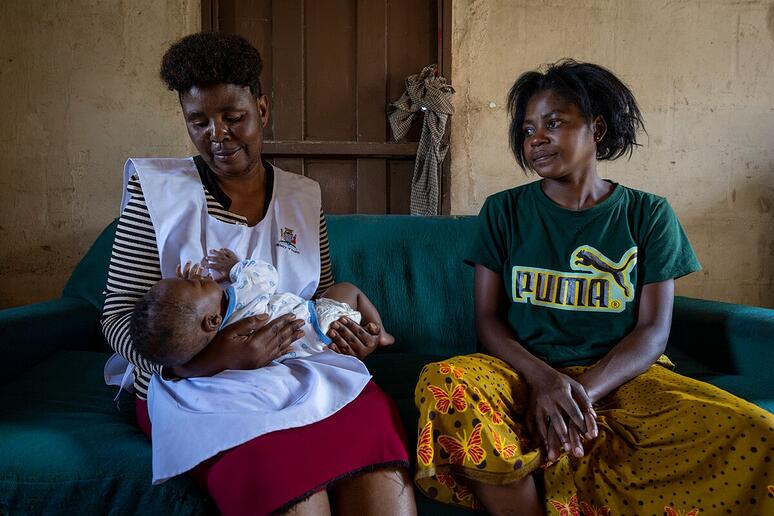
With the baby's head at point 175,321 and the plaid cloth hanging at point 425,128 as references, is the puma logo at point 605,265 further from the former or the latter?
the plaid cloth hanging at point 425,128

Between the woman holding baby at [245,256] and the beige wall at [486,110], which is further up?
the beige wall at [486,110]

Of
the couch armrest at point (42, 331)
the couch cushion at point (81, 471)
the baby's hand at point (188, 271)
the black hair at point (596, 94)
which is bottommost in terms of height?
the couch cushion at point (81, 471)

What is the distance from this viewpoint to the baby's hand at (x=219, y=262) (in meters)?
1.48

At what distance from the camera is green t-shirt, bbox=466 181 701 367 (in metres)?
1.61

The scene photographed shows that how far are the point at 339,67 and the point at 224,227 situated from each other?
2.10 meters

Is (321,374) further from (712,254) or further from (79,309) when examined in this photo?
(712,254)

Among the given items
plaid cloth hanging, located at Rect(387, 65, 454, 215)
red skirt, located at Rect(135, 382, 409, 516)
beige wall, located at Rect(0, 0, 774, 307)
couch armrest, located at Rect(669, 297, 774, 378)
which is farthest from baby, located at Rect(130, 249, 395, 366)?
beige wall, located at Rect(0, 0, 774, 307)

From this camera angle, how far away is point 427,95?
3.24 metres

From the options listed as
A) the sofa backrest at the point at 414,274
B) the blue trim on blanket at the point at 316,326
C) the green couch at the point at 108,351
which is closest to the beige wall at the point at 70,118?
the green couch at the point at 108,351

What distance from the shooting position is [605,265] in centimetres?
162

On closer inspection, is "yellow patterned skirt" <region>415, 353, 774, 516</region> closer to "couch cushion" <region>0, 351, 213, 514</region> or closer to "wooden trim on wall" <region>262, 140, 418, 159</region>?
"couch cushion" <region>0, 351, 213, 514</region>

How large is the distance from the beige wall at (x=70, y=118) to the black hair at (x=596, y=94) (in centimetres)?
222

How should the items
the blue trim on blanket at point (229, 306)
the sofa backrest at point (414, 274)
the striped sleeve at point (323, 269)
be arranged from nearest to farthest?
the blue trim on blanket at point (229, 306)
the striped sleeve at point (323, 269)
the sofa backrest at point (414, 274)

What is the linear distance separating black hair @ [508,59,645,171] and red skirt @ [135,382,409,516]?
1.10 m
